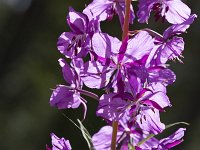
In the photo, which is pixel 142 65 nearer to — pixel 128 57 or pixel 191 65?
pixel 128 57

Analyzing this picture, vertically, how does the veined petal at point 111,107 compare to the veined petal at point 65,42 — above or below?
below

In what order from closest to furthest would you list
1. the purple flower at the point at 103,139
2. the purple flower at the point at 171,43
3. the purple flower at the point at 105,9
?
the purple flower at the point at 171,43
the purple flower at the point at 105,9
the purple flower at the point at 103,139

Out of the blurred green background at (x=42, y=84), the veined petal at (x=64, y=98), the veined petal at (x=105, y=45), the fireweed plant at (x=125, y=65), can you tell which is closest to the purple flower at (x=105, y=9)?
the fireweed plant at (x=125, y=65)

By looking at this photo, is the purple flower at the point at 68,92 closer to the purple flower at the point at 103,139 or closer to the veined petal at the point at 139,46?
the purple flower at the point at 103,139

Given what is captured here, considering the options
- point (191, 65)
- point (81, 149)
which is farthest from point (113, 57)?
point (191, 65)

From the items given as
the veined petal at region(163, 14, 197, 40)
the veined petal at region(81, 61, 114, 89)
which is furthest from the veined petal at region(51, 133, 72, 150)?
the veined petal at region(163, 14, 197, 40)

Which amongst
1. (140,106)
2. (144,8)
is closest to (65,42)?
(144,8)

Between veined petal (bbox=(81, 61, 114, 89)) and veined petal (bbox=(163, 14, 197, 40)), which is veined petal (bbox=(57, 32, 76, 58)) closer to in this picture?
veined petal (bbox=(81, 61, 114, 89))
